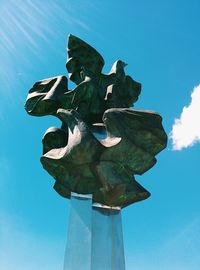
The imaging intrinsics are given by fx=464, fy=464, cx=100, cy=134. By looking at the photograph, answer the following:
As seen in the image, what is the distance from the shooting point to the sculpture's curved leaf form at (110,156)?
24.7 feet

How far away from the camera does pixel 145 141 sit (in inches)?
310

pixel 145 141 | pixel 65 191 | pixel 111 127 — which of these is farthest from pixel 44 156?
pixel 145 141

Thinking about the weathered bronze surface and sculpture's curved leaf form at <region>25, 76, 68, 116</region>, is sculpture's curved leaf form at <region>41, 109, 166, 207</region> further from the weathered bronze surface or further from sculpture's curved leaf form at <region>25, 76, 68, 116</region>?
sculpture's curved leaf form at <region>25, 76, 68, 116</region>

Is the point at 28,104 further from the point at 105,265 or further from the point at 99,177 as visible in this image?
the point at 105,265

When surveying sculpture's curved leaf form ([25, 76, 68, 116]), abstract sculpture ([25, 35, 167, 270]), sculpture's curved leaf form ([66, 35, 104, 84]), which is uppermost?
sculpture's curved leaf form ([66, 35, 104, 84])

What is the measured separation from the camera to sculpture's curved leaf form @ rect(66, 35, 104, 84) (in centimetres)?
930

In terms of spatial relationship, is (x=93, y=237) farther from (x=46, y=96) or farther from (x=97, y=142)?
(x=46, y=96)

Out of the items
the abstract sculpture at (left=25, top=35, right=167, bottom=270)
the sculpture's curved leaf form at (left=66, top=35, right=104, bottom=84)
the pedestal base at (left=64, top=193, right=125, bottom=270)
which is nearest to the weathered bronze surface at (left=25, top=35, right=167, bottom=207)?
the abstract sculpture at (left=25, top=35, right=167, bottom=270)

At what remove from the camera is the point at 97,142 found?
24.6 feet

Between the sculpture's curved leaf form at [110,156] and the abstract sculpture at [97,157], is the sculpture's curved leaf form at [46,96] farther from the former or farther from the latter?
the sculpture's curved leaf form at [110,156]

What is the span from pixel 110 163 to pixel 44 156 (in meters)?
1.15

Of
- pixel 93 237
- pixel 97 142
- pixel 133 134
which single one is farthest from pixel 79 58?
pixel 93 237

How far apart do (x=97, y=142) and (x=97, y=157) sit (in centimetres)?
27

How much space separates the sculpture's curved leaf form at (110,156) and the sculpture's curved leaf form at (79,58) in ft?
5.19
